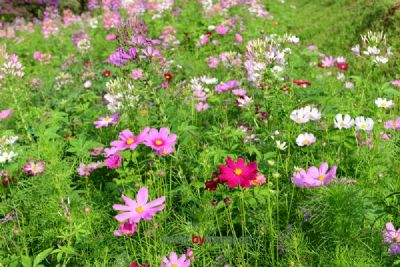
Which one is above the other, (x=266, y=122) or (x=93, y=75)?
(x=266, y=122)

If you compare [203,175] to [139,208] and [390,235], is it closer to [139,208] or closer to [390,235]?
[139,208]

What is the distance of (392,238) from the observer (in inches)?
69.4

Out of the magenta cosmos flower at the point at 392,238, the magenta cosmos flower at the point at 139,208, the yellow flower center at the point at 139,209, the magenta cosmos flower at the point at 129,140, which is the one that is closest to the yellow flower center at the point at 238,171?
the magenta cosmos flower at the point at 139,208

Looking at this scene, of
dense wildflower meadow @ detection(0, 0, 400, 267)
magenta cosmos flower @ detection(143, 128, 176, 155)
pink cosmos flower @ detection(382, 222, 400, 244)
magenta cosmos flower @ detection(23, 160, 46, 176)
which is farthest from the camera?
magenta cosmos flower @ detection(23, 160, 46, 176)

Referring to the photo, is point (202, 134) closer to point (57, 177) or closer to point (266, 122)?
point (266, 122)

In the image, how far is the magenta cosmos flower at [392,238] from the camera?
5.54 ft

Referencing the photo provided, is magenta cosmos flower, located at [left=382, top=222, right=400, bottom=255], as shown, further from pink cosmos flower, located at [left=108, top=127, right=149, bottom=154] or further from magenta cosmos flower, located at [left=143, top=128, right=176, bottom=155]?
pink cosmos flower, located at [left=108, top=127, right=149, bottom=154]

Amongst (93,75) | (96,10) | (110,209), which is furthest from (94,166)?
(96,10)

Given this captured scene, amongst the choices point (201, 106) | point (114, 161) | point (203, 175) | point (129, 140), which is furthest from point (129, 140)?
point (201, 106)

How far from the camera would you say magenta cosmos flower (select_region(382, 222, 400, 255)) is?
169 centimetres

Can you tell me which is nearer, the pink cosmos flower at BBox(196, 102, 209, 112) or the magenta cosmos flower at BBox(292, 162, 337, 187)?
the magenta cosmos flower at BBox(292, 162, 337, 187)

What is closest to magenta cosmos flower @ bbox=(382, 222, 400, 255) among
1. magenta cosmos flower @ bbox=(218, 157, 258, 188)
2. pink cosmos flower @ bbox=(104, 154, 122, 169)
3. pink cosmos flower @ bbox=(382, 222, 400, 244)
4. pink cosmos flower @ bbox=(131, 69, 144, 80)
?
pink cosmos flower @ bbox=(382, 222, 400, 244)

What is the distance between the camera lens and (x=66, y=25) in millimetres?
8906

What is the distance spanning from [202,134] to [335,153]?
938mm
